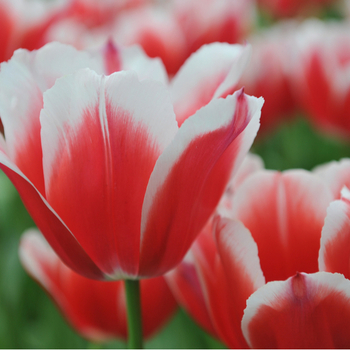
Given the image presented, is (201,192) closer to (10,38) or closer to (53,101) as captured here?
(53,101)

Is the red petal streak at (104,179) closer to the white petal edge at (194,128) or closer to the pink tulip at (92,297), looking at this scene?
the white petal edge at (194,128)

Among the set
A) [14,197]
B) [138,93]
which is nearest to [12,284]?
[14,197]

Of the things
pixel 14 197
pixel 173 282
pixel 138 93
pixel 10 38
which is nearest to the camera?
pixel 138 93

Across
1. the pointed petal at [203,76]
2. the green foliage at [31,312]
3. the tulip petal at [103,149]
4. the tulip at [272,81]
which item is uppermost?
the tulip at [272,81]

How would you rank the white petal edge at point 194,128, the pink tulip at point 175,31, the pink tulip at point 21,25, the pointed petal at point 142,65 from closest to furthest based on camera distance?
the white petal edge at point 194,128 < the pointed petal at point 142,65 < the pink tulip at point 21,25 < the pink tulip at point 175,31

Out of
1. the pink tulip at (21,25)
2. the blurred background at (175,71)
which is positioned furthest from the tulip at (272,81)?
the pink tulip at (21,25)

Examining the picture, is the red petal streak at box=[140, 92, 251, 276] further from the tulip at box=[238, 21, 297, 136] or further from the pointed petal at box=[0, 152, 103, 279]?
the tulip at box=[238, 21, 297, 136]

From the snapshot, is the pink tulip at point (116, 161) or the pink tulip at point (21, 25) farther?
the pink tulip at point (21, 25)

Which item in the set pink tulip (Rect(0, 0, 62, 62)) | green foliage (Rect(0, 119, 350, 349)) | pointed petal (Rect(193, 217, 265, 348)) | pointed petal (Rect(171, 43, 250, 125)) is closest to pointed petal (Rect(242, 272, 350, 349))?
pointed petal (Rect(193, 217, 265, 348))
